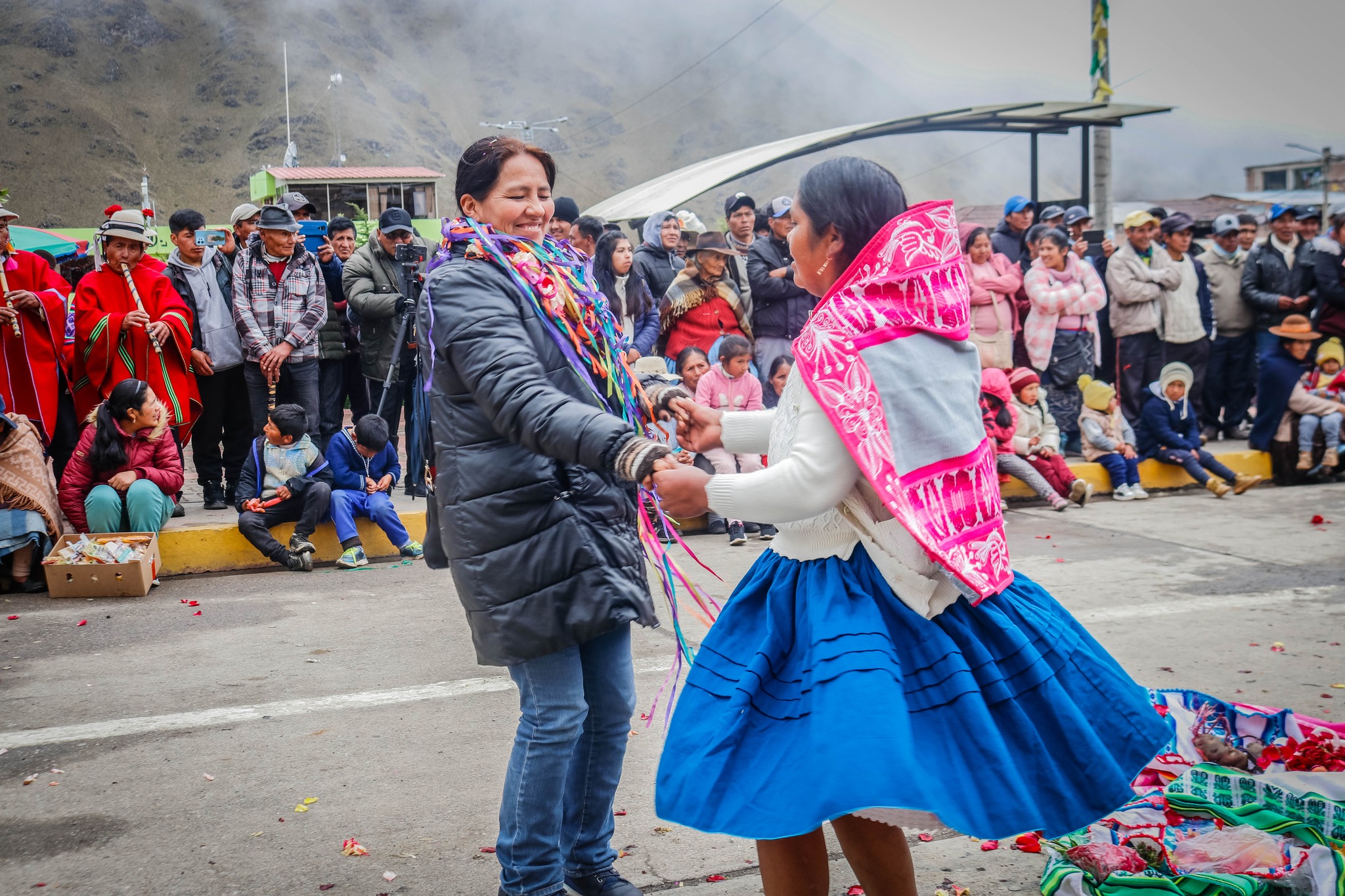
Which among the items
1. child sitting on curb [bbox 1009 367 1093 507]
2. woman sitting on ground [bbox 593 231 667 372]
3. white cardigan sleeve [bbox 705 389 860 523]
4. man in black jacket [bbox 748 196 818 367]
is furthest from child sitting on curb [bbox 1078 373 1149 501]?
white cardigan sleeve [bbox 705 389 860 523]

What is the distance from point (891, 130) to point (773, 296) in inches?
399

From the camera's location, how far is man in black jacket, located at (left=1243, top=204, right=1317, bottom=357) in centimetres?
978

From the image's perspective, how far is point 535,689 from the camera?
256cm

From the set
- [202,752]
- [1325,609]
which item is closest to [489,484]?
[202,752]

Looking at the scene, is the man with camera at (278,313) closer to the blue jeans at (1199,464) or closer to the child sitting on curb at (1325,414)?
the blue jeans at (1199,464)

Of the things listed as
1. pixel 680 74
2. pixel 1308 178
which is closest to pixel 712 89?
pixel 680 74

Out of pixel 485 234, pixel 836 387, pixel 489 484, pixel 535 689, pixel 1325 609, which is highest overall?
pixel 485 234

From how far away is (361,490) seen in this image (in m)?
6.88

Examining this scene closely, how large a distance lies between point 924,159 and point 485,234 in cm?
10791

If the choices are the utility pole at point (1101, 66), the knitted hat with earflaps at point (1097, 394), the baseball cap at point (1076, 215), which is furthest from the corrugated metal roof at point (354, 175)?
the knitted hat with earflaps at point (1097, 394)

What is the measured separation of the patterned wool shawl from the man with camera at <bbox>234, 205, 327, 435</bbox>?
250 centimetres

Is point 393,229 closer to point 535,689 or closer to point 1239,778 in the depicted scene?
point 535,689

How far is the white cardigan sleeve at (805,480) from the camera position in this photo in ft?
6.67

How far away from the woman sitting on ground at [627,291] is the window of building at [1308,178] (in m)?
53.5
